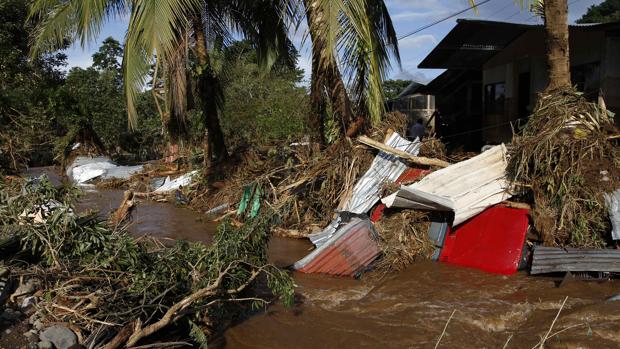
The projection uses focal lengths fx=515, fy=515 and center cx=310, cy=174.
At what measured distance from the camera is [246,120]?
1670 centimetres

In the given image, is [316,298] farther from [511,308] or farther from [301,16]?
[301,16]

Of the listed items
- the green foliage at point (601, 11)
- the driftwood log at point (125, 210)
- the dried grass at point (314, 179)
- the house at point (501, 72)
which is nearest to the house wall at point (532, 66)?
the house at point (501, 72)

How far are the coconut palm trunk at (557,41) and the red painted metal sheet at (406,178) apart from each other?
2171 mm

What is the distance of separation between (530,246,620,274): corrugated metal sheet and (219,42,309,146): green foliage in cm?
705

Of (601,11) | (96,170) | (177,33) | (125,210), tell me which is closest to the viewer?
(125,210)

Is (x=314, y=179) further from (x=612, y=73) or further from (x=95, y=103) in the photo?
(x=95, y=103)

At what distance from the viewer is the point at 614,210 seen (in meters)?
5.98

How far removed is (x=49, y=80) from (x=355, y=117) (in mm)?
19859

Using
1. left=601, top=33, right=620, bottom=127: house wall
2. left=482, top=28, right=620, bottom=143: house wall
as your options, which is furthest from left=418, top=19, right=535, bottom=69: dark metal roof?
left=601, top=33, right=620, bottom=127: house wall

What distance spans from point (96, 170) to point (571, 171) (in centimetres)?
1598

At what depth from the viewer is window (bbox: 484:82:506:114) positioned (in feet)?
49.3

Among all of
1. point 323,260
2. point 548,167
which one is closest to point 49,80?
point 323,260

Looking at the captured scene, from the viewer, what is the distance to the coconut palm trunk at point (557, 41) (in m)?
7.18

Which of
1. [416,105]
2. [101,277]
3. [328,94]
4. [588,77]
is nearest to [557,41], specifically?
[328,94]
